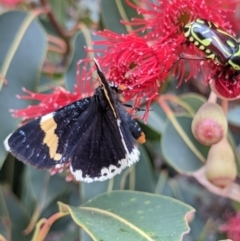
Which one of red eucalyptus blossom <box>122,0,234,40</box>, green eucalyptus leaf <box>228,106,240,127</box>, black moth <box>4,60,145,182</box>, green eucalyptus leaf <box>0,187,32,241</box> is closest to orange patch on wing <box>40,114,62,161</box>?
black moth <box>4,60,145,182</box>

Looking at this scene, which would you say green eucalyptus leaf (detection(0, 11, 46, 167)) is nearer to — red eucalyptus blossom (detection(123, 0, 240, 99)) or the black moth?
the black moth

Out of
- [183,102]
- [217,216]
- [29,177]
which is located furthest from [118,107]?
[217,216]

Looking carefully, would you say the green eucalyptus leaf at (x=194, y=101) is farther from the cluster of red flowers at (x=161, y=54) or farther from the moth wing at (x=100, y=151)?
the moth wing at (x=100, y=151)

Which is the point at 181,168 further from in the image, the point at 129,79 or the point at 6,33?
the point at 6,33

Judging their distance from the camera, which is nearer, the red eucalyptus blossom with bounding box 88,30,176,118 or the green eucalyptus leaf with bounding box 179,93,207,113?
the red eucalyptus blossom with bounding box 88,30,176,118

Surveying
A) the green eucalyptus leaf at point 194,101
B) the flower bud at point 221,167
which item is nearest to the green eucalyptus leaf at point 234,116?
the green eucalyptus leaf at point 194,101

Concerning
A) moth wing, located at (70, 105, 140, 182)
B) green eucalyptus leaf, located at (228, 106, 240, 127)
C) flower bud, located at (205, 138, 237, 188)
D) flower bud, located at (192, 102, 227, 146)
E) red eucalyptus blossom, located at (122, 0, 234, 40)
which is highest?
red eucalyptus blossom, located at (122, 0, 234, 40)
